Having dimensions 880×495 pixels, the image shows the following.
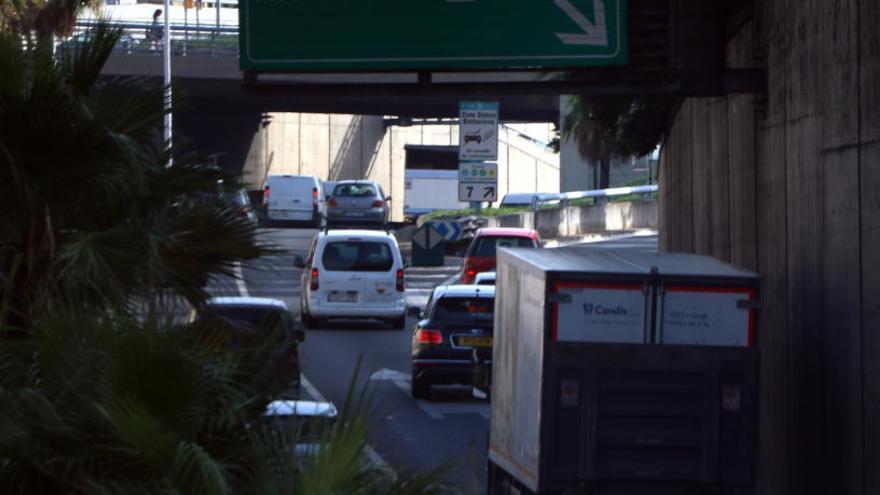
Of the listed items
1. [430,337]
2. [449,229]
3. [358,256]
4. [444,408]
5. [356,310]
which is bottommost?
[444,408]

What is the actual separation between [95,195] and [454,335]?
536 inches

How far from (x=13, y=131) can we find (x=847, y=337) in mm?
6347

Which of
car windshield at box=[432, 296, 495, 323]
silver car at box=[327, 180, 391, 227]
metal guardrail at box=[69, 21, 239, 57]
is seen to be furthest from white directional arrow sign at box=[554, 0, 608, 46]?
silver car at box=[327, 180, 391, 227]

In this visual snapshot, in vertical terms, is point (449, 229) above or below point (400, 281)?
above

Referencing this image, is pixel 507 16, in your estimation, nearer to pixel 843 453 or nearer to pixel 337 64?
pixel 337 64

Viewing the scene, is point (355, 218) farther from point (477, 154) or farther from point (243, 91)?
point (243, 91)

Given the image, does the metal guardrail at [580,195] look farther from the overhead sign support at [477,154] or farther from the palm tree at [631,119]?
the palm tree at [631,119]

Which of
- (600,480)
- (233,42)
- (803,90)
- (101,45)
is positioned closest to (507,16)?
(803,90)

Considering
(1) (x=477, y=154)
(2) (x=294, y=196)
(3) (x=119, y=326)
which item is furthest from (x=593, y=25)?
(2) (x=294, y=196)

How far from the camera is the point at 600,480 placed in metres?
10.9

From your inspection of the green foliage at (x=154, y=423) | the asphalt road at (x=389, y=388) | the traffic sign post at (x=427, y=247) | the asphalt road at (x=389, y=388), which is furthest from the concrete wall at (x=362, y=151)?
the green foliage at (x=154, y=423)

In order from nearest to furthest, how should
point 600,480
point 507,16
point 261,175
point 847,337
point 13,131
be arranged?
1. point 13,131
2. point 600,480
3. point 847,337
4. point 507,16
5. point 261,175

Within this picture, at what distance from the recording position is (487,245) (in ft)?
115

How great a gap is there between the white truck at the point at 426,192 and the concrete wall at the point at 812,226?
54.2 m
